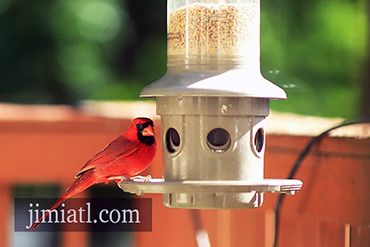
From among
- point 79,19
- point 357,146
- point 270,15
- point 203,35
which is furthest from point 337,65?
point 203,35

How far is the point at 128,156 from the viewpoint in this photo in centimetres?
237

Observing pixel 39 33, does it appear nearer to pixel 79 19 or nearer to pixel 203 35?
pixel 79 19

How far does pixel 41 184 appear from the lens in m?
3.62

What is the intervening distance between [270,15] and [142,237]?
3597mm

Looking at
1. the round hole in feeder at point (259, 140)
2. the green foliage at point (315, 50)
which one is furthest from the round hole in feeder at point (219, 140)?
the green foliage at point (315, 50)

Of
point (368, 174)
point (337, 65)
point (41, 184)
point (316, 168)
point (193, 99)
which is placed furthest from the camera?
point (337, 65)

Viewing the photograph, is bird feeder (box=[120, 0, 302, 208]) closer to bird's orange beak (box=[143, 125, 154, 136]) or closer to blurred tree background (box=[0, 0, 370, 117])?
bird's orange beak (box=[143, 125, 154, 136])

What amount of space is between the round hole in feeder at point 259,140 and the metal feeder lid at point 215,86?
0.61ft

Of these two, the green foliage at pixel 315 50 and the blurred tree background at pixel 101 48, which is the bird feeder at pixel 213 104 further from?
the blurred tree background at pixel 101 48

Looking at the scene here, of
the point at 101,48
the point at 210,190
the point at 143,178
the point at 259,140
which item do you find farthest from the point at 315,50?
the point at 210,190

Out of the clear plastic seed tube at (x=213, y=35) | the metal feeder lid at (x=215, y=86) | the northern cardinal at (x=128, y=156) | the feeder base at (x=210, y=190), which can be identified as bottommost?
the feeder base at (x=210, y=190)

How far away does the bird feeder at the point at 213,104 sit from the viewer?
2205mm

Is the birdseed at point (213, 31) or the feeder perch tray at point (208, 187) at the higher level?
the birdseed at point (213, 31)

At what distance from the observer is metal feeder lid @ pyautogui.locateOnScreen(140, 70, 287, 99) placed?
2.16 meters
